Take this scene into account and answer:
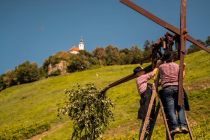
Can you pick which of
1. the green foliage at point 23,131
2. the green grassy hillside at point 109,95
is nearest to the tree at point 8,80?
the green grassy hillside at point 109,95

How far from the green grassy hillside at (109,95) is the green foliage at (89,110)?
5922 mm

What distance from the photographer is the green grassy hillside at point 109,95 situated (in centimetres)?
3566

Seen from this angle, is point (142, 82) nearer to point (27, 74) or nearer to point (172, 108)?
point (172, 108)

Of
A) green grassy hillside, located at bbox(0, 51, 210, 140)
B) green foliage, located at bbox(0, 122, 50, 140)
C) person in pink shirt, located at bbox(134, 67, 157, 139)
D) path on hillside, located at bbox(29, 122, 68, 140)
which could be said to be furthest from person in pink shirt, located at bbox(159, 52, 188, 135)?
green foliage, located at bbox(0, 122, 50, 140)

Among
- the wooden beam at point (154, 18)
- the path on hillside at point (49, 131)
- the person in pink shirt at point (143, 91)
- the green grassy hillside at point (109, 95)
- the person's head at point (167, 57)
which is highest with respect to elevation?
the wooden beam at point (154, 18)

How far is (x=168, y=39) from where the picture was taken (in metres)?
11.5

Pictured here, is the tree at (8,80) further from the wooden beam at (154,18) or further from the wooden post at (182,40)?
the wooden post at (182,40)

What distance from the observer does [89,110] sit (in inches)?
730

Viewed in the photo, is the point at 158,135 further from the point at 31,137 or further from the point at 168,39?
the point at 31,137

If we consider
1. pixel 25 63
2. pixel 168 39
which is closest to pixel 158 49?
pixel 168 39

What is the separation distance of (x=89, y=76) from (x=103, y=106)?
209 ft

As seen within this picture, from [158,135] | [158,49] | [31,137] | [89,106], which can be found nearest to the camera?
[158,49]

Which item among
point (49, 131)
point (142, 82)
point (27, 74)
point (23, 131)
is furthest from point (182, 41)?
point (27, 74)

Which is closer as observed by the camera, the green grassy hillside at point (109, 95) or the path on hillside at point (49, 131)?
the green grassy hillside at point (109, 95)
